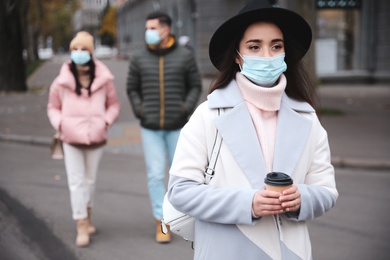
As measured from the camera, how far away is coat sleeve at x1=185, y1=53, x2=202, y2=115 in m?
5.75

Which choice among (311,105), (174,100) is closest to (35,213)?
(174,100)

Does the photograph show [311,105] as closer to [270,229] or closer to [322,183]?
[322,183]

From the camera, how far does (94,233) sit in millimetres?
5859

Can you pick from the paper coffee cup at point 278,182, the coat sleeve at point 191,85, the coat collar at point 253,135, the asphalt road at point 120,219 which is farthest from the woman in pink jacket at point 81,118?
the paper coffee cup at point 278,182

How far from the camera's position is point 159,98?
5.70m

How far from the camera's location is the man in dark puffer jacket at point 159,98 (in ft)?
18.4

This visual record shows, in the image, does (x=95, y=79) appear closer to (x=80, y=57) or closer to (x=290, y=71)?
(x=80, y=57)

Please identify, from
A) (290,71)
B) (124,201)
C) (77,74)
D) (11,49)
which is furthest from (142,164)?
(11,49)

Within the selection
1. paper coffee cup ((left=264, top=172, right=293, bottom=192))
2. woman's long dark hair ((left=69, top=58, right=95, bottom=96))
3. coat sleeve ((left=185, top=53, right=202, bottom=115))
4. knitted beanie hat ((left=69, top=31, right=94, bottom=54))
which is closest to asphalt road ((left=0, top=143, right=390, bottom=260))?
coat sleeve ((left=185, top=53, right=202, bottom=115))

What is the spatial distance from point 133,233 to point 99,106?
1.33m

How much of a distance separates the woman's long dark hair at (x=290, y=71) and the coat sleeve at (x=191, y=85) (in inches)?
121

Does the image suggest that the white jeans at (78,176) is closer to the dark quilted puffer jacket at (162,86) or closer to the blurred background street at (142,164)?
the blurred background street at (142,164)

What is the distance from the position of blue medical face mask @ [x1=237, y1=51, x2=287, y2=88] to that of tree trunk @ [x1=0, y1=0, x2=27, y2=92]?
725 inches

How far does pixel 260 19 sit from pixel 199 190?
76cm
